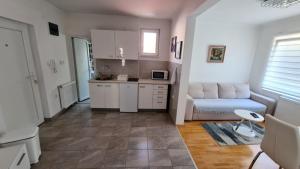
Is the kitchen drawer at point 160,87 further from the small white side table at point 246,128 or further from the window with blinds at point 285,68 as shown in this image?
the window with blinds at point 285,68

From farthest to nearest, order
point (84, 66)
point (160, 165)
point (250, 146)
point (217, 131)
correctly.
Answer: point (84, 66), point (217, 131), point (250, 146), point (160, 165)

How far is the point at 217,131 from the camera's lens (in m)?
3.00

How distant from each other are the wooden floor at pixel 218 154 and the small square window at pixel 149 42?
7.80ft

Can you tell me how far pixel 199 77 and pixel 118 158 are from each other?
312cm

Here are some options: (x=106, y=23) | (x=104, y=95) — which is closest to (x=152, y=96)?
(x=104, y=95)

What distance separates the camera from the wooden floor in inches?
82.1

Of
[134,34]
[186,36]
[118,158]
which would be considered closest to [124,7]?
[134,34]

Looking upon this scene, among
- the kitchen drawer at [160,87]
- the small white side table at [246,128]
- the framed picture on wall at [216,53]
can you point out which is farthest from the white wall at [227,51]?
the small white side table at [246,128]

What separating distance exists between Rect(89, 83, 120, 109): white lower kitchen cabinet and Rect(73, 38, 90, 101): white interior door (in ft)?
3.12

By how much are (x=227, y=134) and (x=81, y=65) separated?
4.30m

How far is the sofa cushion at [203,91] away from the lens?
12.5ft

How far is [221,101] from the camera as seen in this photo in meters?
3.65

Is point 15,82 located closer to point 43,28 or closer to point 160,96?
point 43,28

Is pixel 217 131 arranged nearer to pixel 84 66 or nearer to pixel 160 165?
pixel 160 165
